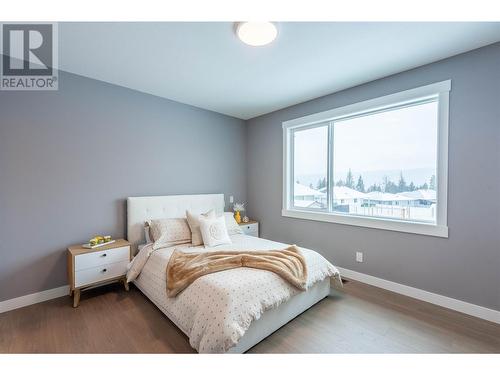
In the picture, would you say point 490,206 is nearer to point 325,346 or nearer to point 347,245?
point 347,245

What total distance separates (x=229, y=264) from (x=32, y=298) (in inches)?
84.7

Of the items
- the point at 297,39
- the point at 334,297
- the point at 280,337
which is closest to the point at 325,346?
the point at 280,337

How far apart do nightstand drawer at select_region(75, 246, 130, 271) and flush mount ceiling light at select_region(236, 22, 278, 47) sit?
2.49 metres

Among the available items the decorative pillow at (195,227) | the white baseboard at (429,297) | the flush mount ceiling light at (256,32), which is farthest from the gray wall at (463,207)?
the decorative pillow at (195,227)

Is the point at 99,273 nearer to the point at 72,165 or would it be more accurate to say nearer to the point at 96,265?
the point at 96,265

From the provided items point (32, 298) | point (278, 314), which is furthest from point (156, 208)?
point (278, 314)

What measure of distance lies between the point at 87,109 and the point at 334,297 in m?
3.59

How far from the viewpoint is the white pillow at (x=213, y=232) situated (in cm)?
269

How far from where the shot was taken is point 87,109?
2660 mm

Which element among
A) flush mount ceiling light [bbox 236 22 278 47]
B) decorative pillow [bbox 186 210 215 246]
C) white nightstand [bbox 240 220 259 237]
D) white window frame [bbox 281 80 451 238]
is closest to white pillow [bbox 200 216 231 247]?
decorative pillow [bbox 186 210 215 246]

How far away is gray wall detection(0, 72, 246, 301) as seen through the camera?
2.26m

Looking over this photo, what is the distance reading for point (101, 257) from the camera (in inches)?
95.3

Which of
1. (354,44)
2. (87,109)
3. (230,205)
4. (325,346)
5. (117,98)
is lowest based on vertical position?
(325,346)

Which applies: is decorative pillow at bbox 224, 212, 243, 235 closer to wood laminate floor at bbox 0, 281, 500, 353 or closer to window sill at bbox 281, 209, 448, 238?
window sill at bbox 281, 209, 448, 238
